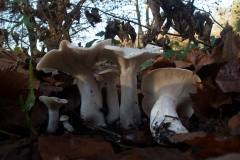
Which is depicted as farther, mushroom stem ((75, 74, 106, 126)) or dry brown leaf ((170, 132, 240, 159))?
mushroom stem ((75, 74, 106, 126))

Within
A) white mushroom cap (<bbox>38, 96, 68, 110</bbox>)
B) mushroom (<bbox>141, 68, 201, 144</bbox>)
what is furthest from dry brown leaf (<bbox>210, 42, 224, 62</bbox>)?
white mushroom cap (<bbox>38, 96, 68, 110</bbox>)

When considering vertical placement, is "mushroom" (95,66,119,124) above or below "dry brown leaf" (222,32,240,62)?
below

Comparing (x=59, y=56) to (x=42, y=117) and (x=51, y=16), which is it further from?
(x=51, y=16)

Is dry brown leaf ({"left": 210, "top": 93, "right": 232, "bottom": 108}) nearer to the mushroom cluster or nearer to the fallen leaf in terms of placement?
the fallen leaf

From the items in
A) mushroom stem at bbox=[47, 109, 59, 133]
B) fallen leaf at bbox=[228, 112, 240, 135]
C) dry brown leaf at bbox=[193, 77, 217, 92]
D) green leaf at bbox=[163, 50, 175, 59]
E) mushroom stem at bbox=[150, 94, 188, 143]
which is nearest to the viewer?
fallen leaf at bbox=[228, 112, 240, 135]

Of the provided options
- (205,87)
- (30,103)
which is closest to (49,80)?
(30,103)

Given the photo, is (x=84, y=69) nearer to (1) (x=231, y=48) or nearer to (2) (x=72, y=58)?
(2) (x=72, y=58)

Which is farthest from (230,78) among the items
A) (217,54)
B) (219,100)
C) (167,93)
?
(167,93)

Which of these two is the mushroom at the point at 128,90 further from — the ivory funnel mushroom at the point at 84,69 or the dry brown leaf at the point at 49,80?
the dry brown leaf at the point at 49,80

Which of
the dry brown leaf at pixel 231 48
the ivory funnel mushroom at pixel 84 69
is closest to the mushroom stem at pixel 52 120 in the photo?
the ivory funnel mushroom at pixel 84 69
